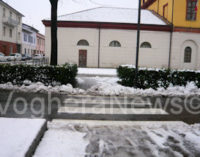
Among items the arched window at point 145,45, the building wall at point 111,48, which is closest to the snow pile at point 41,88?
the building wall at point 111,48

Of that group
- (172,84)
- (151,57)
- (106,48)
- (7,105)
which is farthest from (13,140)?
(151,57)

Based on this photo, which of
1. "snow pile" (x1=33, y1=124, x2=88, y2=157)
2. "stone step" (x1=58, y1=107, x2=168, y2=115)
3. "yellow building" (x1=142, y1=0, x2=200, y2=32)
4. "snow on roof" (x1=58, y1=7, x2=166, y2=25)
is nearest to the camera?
"snow pile" (x1=33, y1=124, x2=88, y2=157)

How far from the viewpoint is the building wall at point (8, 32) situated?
39.0 m

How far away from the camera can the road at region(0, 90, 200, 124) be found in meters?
5.44

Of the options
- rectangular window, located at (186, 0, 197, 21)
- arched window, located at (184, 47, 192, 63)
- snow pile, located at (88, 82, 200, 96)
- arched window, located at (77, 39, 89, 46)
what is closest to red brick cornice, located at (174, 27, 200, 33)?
rectangular window, located at (186, 0, 197, 21)

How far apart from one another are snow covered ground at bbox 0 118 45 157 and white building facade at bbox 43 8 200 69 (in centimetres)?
1946

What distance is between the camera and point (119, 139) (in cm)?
399

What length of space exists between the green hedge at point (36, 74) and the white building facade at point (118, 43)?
14.0 meters

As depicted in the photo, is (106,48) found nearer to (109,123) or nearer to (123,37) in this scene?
(123,37)

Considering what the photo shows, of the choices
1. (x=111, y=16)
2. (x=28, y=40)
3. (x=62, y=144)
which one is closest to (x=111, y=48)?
(x=111, y=16)

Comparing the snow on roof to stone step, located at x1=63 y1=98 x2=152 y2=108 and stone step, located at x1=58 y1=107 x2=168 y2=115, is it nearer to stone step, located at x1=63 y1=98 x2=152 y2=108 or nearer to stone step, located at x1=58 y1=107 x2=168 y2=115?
stone step, located at x1=63 y1=98 x2=152 y2=108

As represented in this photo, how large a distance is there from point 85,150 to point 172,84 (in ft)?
24.7

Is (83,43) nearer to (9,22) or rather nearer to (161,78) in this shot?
(161,78)

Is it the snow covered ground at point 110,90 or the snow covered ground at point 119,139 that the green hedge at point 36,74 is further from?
the snow covered ground at point 119,139
